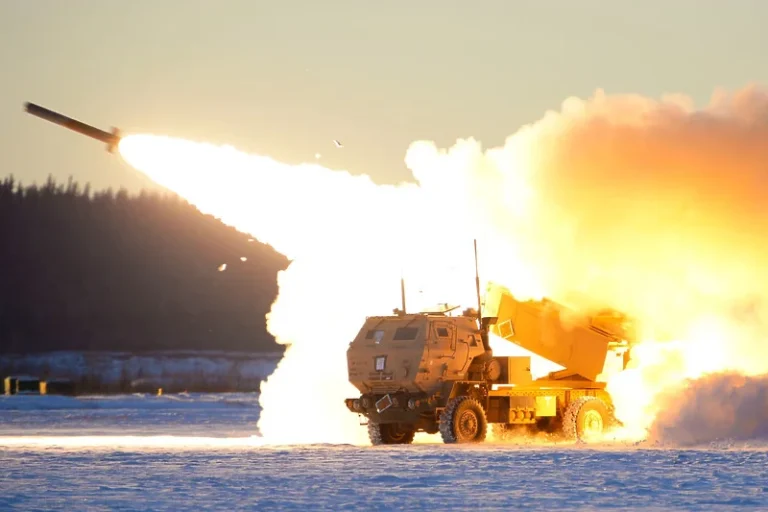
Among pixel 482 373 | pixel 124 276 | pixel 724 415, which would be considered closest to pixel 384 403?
pixel 482 373

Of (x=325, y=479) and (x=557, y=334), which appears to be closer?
(x=325, y=479)

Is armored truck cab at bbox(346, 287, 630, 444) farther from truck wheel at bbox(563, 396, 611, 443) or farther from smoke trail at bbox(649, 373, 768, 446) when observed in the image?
smoke trail at bbox(649, 373, 768, 446)

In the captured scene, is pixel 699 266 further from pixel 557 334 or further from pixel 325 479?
pixel 325 479

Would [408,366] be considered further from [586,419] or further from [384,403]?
[586,419]

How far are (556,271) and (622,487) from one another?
1212 centimetres

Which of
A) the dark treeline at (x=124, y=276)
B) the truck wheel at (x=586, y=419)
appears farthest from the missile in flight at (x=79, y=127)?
the dark treeline at (x=124, y=276)

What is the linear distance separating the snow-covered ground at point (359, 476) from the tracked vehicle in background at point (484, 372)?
0.88m

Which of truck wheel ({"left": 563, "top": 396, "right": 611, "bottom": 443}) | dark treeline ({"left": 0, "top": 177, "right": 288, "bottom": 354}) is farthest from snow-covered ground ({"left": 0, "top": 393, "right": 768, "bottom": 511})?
dark treeline ({"left": 0, "top": 177, "right": 288, "bottom": 354})

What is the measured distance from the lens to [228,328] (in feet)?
336

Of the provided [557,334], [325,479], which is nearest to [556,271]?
[557,334]

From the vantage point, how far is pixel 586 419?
31641 mm

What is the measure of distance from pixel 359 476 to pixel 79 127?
511 inches

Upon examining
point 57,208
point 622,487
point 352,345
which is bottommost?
point 622,487

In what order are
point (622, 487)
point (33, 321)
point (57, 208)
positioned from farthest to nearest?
point (57, 208) < point (33, 321) < point (622, 487)
